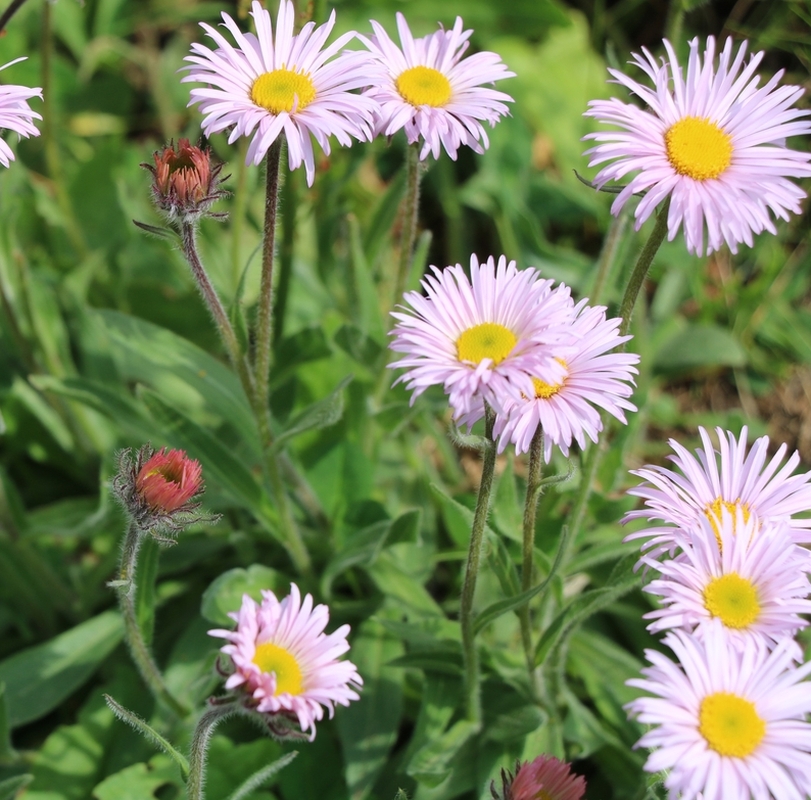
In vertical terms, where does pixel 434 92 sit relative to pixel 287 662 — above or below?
above

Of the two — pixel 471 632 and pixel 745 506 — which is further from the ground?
pixel 745 506

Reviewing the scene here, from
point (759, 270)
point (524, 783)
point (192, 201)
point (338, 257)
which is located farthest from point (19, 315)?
point (759, 270)

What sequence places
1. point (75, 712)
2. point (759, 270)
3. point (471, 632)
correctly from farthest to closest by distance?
point (759, 270) < point (75, 712) < point (471, 632)

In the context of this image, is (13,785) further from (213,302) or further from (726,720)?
(726,720)

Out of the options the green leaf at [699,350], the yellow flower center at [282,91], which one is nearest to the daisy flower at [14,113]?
the yellow flower center at [282,91]

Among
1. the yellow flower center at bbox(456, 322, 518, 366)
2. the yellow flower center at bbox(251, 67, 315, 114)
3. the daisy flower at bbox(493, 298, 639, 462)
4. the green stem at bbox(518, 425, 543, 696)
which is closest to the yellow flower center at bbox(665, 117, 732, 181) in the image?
the daisy flower at bbox(493, 298, 639, 462)

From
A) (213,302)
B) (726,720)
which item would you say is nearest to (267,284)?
(213,302)

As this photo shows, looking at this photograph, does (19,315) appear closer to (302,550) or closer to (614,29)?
(302,550)
